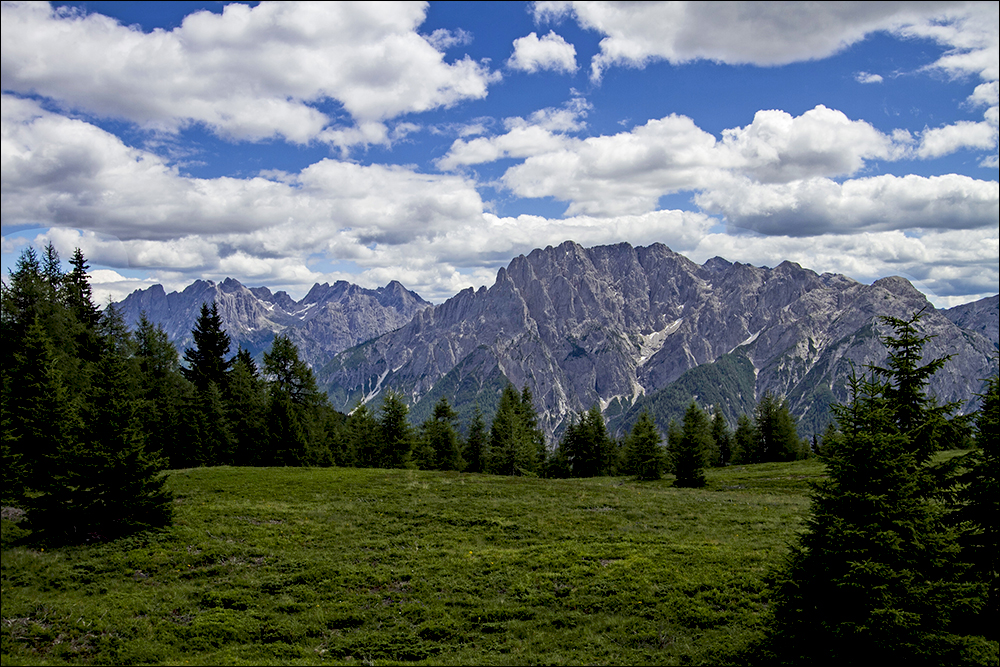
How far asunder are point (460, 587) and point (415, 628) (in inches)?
156

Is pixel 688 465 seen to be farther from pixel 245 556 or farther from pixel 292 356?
pixel 292 356

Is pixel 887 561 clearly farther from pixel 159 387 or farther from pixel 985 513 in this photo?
pixel 159 387

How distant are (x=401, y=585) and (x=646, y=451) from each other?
54.8m

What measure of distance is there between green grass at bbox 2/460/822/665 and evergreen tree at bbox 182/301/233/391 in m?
45.3

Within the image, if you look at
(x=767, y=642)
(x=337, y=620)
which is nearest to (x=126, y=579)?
(x=337, y=620)

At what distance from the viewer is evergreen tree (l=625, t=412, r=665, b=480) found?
66.9m

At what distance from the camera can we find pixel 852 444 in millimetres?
15156

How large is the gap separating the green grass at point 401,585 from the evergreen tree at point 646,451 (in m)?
28.1

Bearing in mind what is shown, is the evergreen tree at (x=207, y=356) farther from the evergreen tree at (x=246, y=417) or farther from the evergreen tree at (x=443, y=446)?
the evergreen tree at (x=443, y=446)

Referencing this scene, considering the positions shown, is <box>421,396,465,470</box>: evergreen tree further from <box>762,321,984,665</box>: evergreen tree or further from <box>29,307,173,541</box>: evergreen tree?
<box>762,321,984,665</box>: evergreen tree

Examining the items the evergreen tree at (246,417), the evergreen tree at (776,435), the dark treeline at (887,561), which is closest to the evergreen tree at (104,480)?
the dark treeline at (887,561)

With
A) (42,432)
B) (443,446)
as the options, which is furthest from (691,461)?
(42,432)

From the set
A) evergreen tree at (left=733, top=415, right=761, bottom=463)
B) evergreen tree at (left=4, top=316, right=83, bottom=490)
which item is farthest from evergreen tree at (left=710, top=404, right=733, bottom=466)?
evergreen tree at (left=4, top=316, right=83, bottom=490)

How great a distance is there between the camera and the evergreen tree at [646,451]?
6694 centimetres
